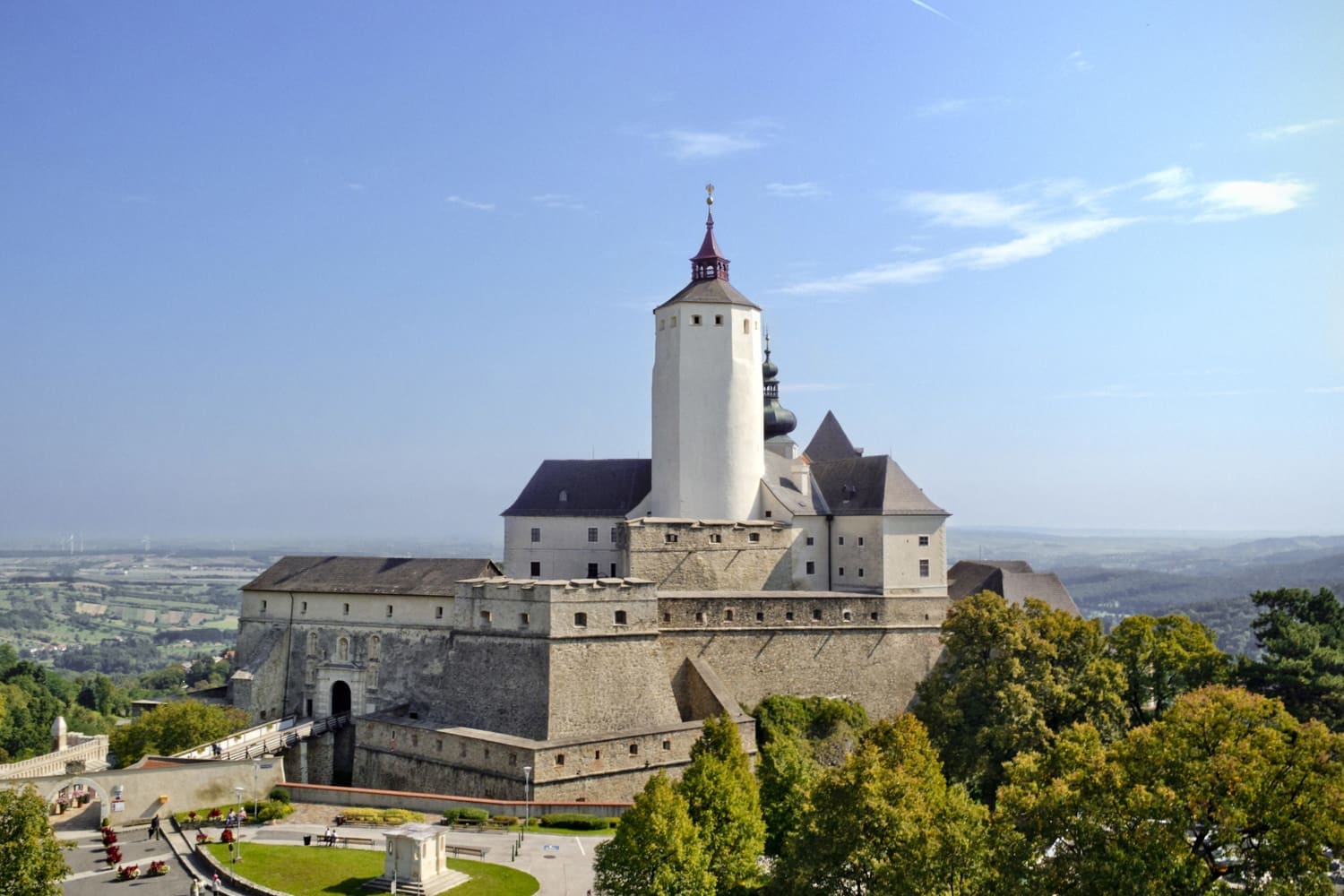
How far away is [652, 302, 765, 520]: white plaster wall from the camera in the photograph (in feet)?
177

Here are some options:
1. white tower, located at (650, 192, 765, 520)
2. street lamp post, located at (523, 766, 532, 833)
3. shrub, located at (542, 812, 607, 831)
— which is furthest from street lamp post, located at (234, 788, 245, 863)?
white tower, located at (650, 192, 765, 520)

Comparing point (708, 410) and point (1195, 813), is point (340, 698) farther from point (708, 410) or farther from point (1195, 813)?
point (1195, 813)

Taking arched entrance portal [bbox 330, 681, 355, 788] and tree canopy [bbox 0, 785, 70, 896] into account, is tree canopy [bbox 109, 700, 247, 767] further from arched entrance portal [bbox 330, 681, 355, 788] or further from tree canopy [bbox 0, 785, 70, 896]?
tree canopy [bbox 0, 785, 70, 896]

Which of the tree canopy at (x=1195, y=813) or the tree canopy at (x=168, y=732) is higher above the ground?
the tree canopy at (x=1195, y=813)

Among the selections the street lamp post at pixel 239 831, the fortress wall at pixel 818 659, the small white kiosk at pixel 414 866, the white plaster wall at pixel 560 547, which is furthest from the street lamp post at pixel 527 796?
the white plaster wall at pixel 560 547

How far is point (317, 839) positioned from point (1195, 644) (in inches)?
1318

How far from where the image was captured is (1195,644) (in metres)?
46.6

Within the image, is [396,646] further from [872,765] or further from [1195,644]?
[1195,644]

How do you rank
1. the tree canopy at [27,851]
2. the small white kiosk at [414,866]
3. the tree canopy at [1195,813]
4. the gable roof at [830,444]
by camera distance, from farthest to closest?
the gable roof at [830,444]
the small white kiosk at [414,866]
the tree canopy at [27,851]
the tree canopy at [1195,813]

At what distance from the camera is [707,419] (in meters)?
54.0

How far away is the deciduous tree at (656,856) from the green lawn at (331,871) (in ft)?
12.2

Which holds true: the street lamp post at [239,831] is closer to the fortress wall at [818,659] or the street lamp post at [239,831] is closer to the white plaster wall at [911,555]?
the fortress wall at [818,659]

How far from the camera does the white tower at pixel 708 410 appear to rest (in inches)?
2119

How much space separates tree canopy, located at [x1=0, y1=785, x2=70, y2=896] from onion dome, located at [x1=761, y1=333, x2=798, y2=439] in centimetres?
4518
